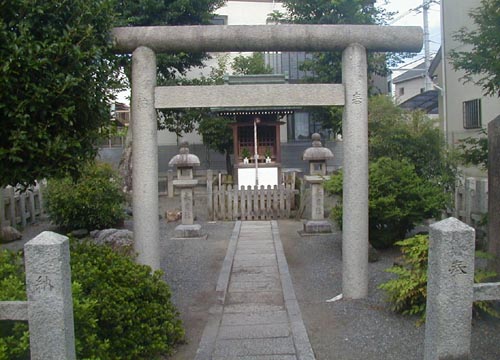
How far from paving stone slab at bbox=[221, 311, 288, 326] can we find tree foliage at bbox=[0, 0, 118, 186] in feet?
7.99

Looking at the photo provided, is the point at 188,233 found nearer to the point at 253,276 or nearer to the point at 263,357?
the point at 253,276

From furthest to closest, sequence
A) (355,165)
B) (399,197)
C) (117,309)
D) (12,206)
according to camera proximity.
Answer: (12,206), (399,197), (355,165), (117,309)

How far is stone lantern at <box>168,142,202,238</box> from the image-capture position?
38.4 ft

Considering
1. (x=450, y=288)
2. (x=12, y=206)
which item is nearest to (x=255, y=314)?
(x=450, y=288)

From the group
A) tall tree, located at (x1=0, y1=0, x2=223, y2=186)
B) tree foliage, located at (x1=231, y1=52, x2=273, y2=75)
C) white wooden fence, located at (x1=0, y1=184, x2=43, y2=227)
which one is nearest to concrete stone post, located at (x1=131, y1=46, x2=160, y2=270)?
tall tree, located at (x1=0, y1=0, x2=223, y2=186)

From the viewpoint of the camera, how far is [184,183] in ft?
40.5

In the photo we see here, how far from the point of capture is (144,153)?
5.89m

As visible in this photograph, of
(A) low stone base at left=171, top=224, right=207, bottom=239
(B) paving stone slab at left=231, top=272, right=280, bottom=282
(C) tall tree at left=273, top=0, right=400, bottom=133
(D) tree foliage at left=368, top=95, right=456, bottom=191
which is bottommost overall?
(B) paving stone slab at left=231, top=272, right=280, bottom=282

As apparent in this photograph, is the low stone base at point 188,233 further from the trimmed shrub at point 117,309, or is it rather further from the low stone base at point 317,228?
the trimmed shrub at point 117,309

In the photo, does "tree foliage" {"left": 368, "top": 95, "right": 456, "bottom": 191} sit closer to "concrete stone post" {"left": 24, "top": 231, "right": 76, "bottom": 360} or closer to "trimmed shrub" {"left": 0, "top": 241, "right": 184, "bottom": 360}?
"trimmed shrub" {"left": 0, "top": 241, "right": 184, "bottom": 360}

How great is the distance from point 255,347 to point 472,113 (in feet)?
47.0

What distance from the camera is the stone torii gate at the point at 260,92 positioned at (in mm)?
5879

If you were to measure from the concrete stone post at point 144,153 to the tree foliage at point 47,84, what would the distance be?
0.95 meters

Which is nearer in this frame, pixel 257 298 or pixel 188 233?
pixel 257 298
